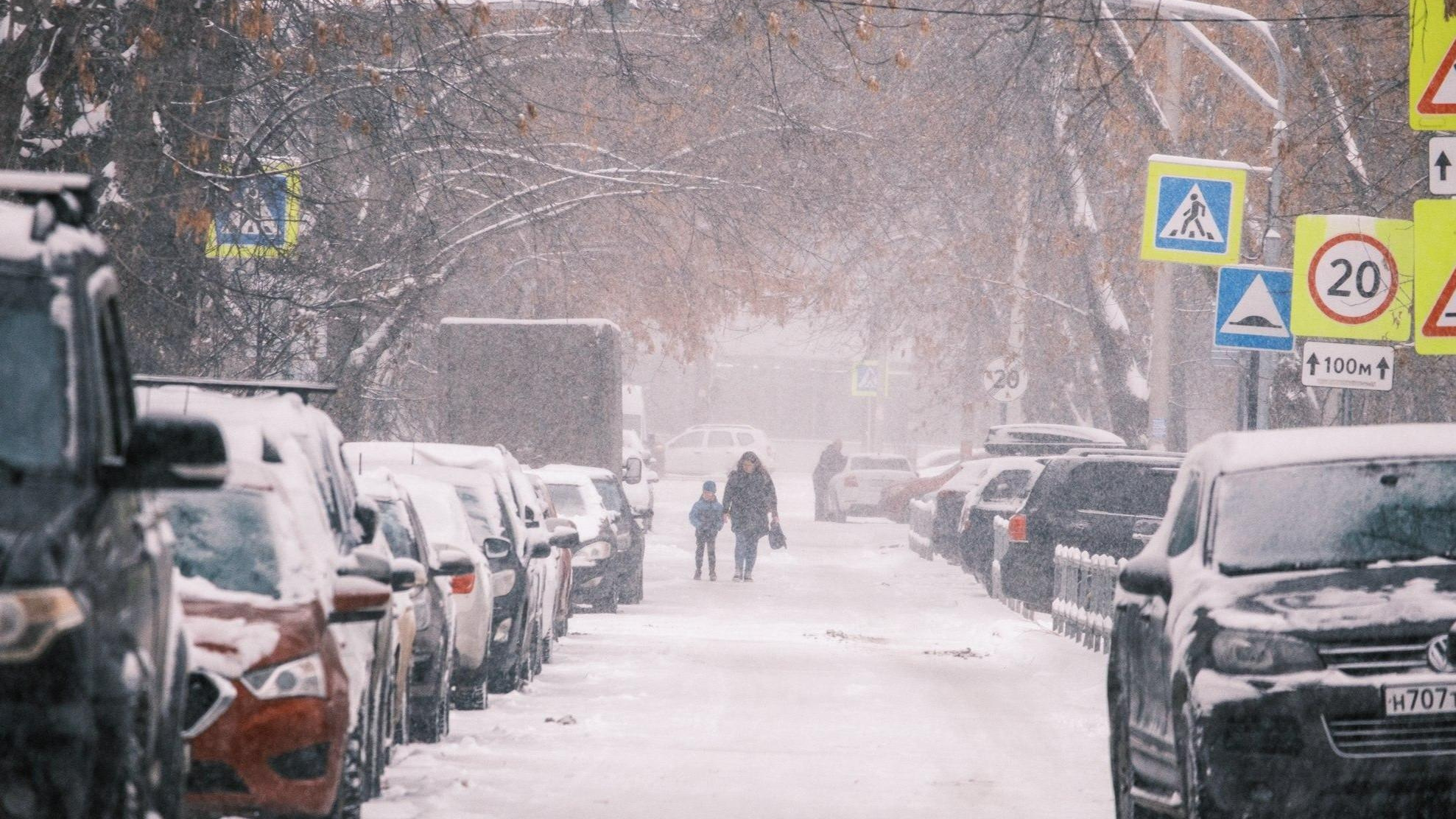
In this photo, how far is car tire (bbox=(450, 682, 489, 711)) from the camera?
1452 cm

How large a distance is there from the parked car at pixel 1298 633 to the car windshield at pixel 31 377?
4421 mm

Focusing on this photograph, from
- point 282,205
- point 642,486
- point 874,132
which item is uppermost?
point 874,132

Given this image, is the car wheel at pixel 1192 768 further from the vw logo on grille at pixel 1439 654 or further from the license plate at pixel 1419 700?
the vw logo on grille at pixel 1439 654

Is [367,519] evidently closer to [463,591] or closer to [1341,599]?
[1341,599]

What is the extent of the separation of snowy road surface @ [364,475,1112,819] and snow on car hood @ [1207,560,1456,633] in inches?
95.5

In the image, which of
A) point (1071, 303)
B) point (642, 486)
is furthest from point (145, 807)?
point (1071, 303)

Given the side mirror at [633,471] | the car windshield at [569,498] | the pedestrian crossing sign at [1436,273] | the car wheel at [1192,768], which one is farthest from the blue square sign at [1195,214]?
the car wheel at [1192,768]

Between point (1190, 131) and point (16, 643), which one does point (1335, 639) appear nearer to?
point (16, 643)

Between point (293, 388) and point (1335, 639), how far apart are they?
4.01 metres

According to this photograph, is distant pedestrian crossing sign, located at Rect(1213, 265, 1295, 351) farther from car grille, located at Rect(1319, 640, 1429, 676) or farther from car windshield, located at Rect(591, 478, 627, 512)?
car grille, located at Rect(1319, 640, 1429, 676)

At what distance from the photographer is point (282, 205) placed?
686 inches

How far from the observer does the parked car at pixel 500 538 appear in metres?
15.4

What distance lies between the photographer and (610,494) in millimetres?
27422

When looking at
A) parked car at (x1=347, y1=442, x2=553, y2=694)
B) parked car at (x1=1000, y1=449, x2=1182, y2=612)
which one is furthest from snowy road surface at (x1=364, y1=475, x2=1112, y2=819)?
parked car at (x1=1000, y1=449, x2=1182, y2=612)
